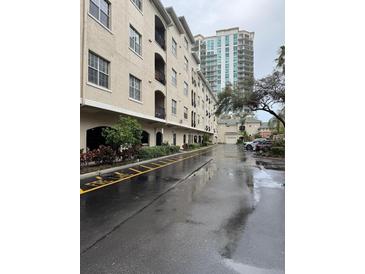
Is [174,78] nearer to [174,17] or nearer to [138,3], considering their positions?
[174,17]

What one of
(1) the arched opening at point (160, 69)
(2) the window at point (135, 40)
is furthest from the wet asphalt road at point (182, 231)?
(1) the arched opening at point (160, 69)

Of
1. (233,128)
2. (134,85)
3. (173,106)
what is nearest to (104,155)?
(134,85)

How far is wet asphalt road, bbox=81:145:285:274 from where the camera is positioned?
9.10ft

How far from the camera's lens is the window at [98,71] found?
416 inches

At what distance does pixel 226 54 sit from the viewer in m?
73.6

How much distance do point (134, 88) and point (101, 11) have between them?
17.1ft

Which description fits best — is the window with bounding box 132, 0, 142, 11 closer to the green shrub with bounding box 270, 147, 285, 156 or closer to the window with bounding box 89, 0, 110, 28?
the window with bounding box 89, 0, 110, 28

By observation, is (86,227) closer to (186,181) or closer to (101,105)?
(186,181)

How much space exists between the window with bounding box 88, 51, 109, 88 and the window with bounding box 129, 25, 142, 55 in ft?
12.4
